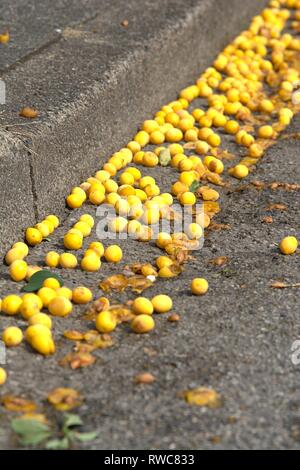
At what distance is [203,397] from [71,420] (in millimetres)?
498

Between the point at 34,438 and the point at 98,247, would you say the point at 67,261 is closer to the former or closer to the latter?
the point at 98,247

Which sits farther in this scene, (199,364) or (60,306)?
(60,306)

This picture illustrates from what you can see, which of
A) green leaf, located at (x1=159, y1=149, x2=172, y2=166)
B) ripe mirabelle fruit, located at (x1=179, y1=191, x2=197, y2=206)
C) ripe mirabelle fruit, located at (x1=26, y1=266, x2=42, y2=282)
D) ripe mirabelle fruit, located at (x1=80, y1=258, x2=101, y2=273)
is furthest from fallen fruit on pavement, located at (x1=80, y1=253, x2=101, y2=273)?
green leaf, located at (x1=159, y1=149, x2=172, y2=166)

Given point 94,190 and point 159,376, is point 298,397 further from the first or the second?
point 94,190

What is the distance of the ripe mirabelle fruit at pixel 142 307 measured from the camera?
3.61 meters

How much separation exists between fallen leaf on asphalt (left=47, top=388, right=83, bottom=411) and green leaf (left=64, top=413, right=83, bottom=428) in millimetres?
76

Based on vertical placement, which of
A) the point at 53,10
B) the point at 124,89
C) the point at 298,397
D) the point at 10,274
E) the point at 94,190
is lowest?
the point at 298,397

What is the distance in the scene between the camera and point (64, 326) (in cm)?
357

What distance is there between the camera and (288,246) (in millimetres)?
4172

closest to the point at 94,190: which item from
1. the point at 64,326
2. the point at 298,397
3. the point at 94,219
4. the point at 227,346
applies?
the point at 94,219

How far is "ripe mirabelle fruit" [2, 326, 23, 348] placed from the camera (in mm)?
3381

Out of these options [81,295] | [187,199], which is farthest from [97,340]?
[187,199]

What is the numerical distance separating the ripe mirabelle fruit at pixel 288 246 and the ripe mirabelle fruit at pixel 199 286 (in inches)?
22.7

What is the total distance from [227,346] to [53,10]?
11.4ft
